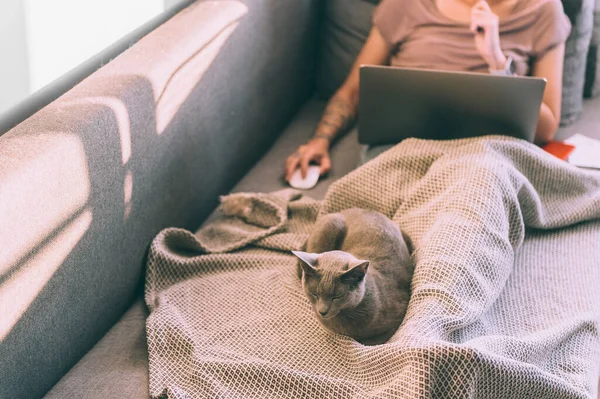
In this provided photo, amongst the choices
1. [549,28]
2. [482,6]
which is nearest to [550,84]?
[549,28]

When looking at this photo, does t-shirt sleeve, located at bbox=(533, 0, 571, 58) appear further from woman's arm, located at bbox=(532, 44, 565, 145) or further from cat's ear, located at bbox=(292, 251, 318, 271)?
cat's ear, located at bbox=(292, 251, 318, 271)

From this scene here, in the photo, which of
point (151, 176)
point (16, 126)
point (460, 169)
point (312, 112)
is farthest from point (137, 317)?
point (312, 112)

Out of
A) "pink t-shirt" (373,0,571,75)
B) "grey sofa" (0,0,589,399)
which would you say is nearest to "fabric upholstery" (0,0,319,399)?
"grey sofa" (0,0,589,399)

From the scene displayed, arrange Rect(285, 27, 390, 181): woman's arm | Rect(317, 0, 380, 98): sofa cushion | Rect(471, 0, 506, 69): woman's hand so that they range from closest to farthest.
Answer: Rect(471, 0, 506, 69): woman's hand, Rect(285, 27, 390, 181): woman's arm, Rect(317, 0, 380, 98): sofa cushion

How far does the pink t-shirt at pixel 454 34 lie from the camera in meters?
1.70

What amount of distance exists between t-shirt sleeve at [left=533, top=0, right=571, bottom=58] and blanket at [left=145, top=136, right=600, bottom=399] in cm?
35

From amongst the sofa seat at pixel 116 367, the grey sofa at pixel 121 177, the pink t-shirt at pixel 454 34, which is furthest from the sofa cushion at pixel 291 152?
the pink t-shirt at pixel 454 34

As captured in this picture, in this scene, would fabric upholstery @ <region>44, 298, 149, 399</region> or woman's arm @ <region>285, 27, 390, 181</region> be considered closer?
fabric upholstery @ <region>44, 298, 149, 399</region>

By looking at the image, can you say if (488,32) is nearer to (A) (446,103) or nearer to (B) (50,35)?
(A) (446,103)

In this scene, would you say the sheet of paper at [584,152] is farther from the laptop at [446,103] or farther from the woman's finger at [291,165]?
the woman's finger at [291,165]

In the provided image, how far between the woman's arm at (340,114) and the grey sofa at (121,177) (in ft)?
0.16

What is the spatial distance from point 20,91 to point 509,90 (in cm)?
101

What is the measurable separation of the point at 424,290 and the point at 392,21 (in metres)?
0.94

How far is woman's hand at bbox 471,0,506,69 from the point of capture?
1667mm
